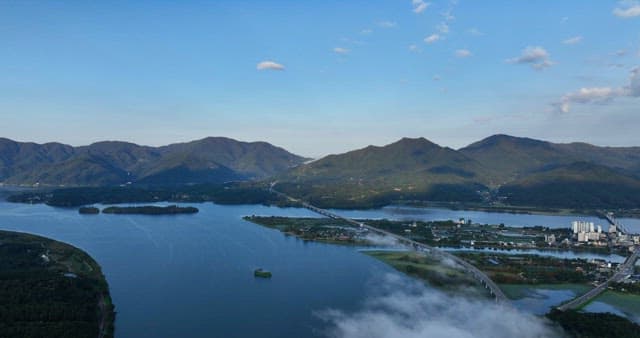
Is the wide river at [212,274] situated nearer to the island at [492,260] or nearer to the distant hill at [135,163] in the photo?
the island at [492,260]

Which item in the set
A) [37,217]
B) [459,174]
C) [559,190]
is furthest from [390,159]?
[37,217]

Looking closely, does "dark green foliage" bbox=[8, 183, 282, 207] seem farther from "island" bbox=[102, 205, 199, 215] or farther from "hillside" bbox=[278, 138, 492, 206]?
"island" bbox=[102, 205, 199, 215]

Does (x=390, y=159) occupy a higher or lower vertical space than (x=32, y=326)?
higher

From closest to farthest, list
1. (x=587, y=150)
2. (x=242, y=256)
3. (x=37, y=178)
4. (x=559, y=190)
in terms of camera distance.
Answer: (x=242, y=256) → (x=559, y=190) → (x=37, y=178) → (x=587, y=150)

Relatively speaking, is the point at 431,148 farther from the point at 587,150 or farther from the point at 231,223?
the point at 231,223

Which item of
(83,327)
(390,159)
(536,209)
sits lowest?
(83,327)

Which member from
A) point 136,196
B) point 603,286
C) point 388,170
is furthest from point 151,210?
point 388,170
